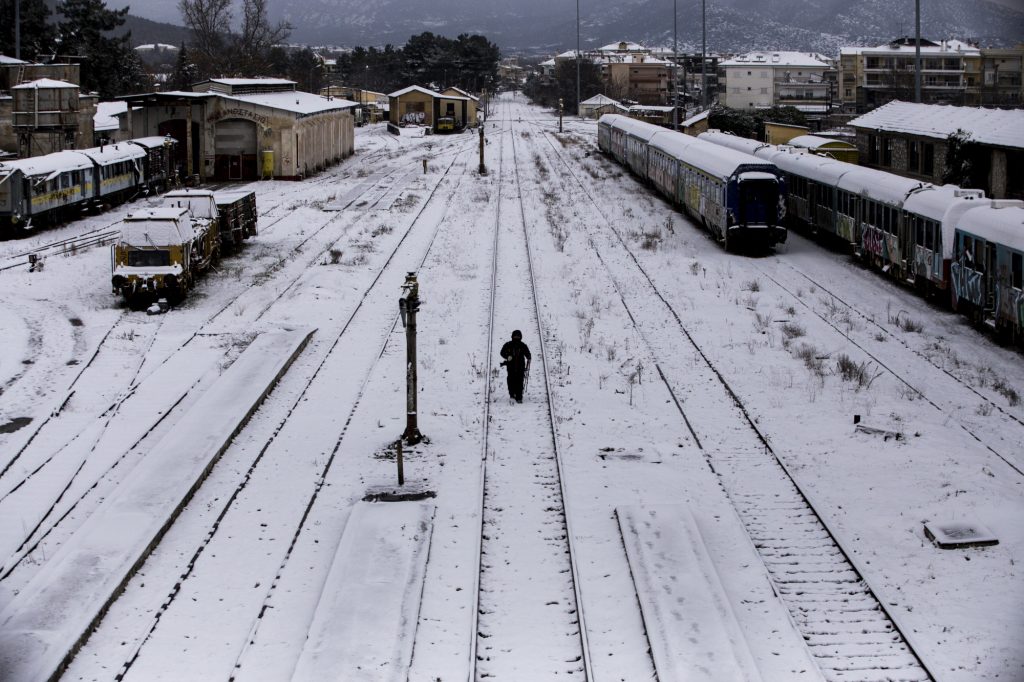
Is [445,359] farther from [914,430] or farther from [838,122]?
[838,122]

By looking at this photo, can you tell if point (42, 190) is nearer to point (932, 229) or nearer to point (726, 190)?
point (726, 190)

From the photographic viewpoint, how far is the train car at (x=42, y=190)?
A: 36.2 m

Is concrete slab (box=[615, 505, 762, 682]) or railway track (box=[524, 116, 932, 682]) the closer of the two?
concrete slab (box=[615, 505, 762, 682])

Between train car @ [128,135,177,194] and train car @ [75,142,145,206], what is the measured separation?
68cm

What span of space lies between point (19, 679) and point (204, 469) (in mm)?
5663

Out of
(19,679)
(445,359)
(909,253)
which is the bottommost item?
(19,679)

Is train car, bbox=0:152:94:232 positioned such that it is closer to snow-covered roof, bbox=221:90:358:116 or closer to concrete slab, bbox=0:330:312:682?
snow-covered roof, bbox=221:90:358:116

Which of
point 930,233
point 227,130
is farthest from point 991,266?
point 227,130

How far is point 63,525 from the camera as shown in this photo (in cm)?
1398

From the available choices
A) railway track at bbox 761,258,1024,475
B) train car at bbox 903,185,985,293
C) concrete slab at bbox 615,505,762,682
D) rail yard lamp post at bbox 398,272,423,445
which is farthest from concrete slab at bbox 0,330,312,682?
train car at bbox 903,185,985,293

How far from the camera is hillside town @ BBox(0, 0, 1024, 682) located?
438 inches

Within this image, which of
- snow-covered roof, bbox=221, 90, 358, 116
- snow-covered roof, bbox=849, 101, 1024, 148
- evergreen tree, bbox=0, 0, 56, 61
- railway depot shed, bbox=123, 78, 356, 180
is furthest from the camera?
evergreen tree, bbox=0, 0, 56, 61

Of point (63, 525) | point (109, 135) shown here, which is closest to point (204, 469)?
point (63, 525)

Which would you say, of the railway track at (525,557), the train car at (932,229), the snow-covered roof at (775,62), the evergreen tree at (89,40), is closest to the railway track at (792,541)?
the railway track at (525,557)
